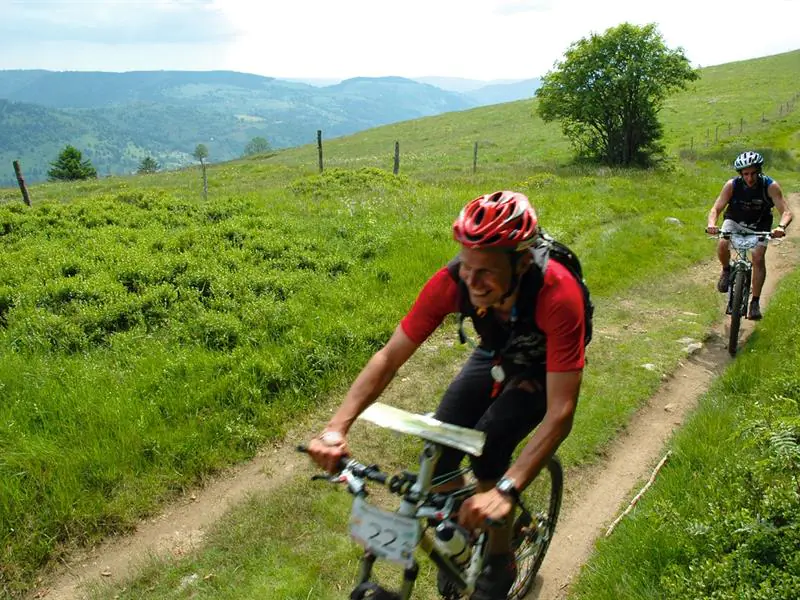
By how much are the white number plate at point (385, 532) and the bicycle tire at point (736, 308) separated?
297 inches

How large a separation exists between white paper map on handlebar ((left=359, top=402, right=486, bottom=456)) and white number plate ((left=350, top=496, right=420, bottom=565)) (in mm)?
361

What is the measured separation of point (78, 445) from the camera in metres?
5.83

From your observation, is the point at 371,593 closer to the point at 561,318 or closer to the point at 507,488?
the point at 507,488

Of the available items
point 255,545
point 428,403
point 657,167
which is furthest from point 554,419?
point 657,167

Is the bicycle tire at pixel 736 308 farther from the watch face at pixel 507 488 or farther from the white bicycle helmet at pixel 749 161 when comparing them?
the watch face at pixel 507 488

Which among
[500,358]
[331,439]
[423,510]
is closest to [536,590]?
[500,358]

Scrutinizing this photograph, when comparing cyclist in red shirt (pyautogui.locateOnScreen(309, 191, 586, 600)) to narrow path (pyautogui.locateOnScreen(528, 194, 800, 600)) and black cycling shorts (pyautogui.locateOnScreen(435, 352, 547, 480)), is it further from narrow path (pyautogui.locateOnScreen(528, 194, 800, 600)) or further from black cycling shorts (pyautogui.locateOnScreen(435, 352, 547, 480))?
narrow path (pyautogui.locateOnScreen(528, 194, 800, 600))

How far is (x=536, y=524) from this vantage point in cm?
405

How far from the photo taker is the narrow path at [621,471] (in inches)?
179

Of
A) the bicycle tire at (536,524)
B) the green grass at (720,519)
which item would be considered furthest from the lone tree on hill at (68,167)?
the green grass at (720,519)

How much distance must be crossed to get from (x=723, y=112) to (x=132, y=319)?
188ft

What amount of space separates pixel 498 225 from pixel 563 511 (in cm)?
346

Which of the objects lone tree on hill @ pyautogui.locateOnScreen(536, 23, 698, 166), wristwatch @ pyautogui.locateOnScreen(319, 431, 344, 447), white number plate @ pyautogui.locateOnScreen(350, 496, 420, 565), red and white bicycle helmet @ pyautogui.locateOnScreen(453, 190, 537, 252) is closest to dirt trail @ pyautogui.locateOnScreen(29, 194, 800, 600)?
white number plate @ pyautogui.locateOnScreen(350, 496, 420, 565)

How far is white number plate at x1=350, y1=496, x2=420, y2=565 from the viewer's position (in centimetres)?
241
